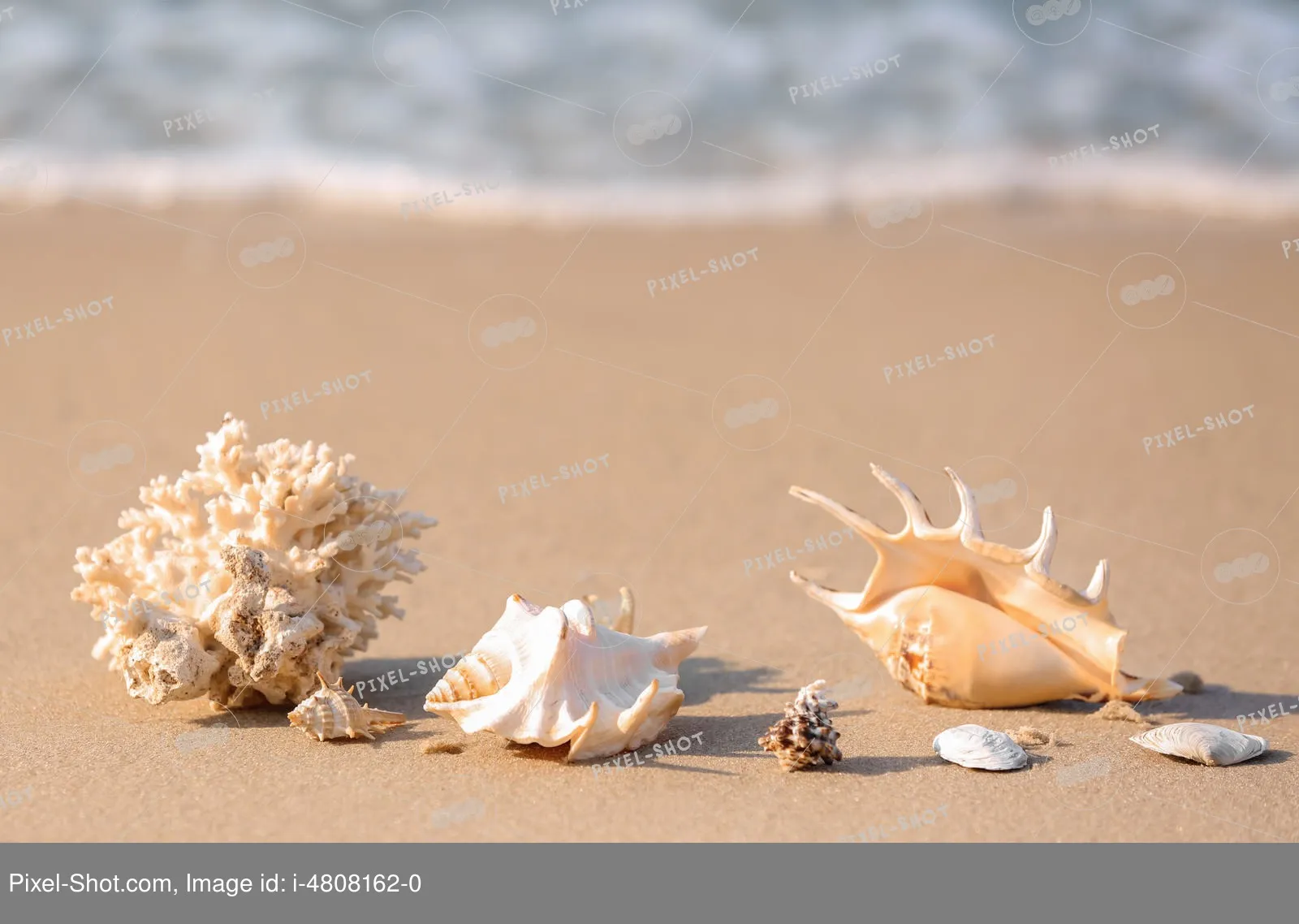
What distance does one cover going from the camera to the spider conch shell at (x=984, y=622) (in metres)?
3.99

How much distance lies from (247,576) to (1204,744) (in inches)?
110

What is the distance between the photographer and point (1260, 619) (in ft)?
16.7

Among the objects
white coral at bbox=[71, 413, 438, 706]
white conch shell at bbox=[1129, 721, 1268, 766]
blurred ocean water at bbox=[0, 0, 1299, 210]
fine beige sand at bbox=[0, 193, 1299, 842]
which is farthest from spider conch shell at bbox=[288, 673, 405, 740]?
blurred ocean water at bbox=[0, 0, 1299, 210]

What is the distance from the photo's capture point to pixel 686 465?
6676 millimetres

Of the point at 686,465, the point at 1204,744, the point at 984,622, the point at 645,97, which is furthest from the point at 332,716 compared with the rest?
the point at 645,97

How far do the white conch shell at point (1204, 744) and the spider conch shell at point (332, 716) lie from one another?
2237 millimetres

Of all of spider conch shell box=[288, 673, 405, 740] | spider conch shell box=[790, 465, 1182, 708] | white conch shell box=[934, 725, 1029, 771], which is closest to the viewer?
white conch shell box=[934, 725, 1029, 771]

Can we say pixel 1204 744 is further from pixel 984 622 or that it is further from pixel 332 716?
pixel 332 716

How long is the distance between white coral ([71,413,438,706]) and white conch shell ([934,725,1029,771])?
Answer: 177 cm

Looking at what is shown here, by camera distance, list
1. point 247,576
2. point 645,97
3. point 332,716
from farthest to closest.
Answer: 1. point 645,97
2. point 247,576
3. point 332,716

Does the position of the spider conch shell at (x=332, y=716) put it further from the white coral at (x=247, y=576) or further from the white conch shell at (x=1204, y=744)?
the white conch shell at (x=1204, y=744)

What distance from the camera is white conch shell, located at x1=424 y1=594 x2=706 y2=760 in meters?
3.51

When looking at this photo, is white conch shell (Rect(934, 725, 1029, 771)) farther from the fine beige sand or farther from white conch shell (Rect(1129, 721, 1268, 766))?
white conch shell (Rect(1129, 721, 1268, 766))

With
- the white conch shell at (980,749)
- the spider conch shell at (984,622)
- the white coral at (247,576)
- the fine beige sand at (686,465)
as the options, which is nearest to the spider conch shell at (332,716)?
the fine beige sand at (686,465)
